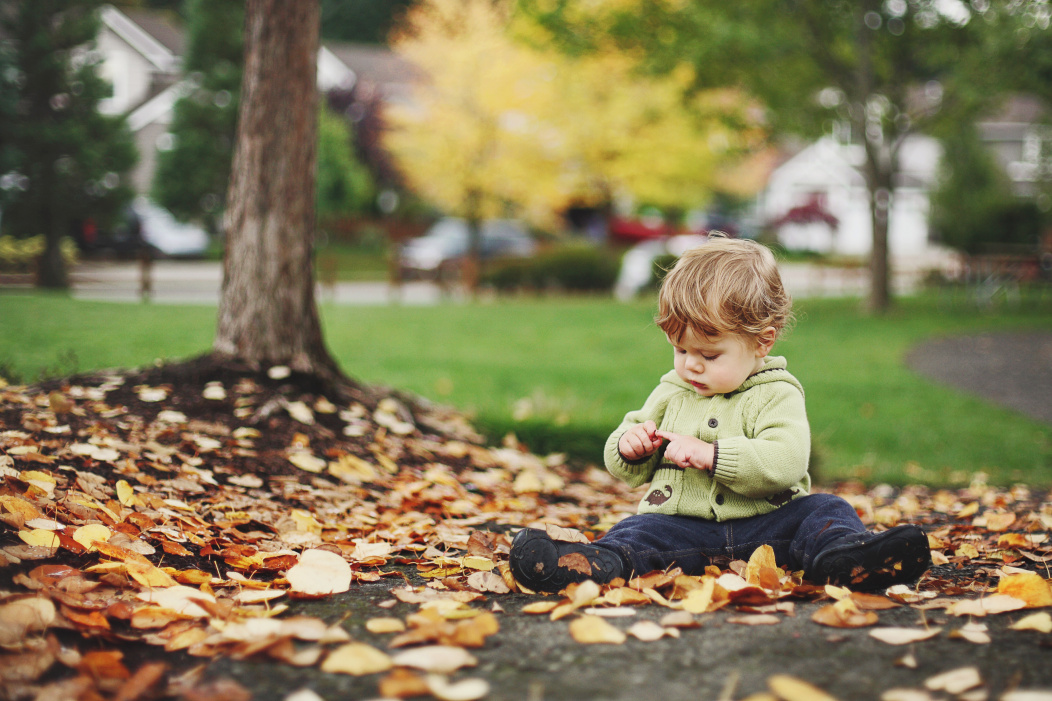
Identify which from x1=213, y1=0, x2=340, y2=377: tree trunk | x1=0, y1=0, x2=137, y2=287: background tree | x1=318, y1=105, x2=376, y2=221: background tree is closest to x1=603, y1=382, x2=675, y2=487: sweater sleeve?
x1=213, y1=0, x2=340, y2=377: tree trunk

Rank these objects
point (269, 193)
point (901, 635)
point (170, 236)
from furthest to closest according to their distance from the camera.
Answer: point (170, 236) < point (269, 193) < point (901, 635)

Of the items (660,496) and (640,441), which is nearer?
(640,441)

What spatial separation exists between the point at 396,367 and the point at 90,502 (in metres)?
4.39

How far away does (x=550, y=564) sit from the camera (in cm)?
212

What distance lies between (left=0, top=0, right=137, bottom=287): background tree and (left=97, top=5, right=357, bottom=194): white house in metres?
4.91

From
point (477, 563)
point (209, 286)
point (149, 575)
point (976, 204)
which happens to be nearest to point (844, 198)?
point (976, 204)

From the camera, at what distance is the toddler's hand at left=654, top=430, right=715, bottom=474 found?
2203mm

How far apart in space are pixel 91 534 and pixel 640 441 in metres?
1.44

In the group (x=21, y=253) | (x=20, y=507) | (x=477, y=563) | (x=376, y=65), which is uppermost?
(x=376, y=65)

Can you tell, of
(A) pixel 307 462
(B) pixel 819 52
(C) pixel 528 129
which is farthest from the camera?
(C) pixel 528 129

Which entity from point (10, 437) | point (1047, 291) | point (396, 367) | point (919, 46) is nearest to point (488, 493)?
point (10, 437)

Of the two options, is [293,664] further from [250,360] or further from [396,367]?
[396,367]

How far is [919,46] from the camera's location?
14250mm

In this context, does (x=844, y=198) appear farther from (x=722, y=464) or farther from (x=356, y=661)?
(x=356, y=661)
